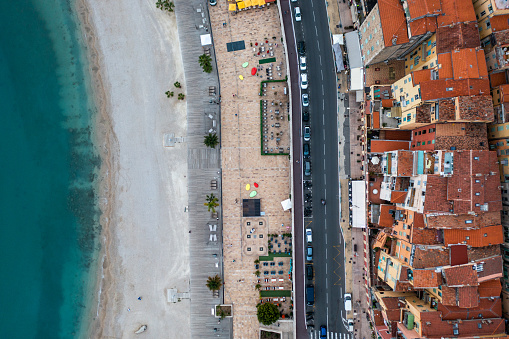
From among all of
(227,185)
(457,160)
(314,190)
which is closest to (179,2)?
(227,185)

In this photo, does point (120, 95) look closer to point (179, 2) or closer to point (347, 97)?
point (179, 2)

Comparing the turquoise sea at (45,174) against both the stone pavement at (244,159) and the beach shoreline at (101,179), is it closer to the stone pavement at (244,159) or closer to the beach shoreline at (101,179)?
the beach shoreline at (101,179)

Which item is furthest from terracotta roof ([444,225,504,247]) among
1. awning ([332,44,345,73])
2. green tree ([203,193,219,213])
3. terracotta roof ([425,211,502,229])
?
green tree ([203,193,219,213])

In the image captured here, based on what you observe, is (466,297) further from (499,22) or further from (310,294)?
(499,22)

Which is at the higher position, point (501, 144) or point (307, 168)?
point (501, 144)

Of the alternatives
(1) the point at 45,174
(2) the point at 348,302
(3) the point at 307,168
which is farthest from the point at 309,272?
(1) the point at 45,174

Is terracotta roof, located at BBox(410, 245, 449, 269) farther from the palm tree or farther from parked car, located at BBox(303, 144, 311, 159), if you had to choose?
the palm tree
